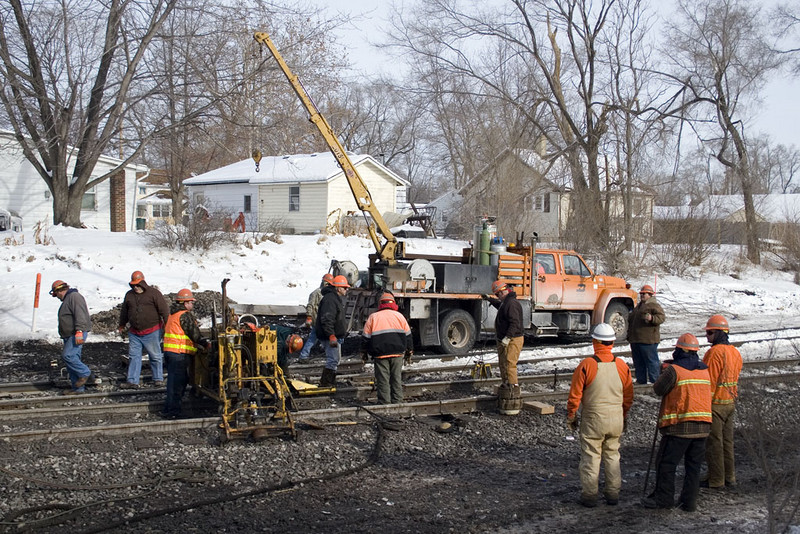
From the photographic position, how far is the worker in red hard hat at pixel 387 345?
9273mm

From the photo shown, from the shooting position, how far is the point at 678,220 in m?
29.8

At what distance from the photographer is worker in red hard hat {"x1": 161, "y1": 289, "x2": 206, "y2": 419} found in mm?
8891

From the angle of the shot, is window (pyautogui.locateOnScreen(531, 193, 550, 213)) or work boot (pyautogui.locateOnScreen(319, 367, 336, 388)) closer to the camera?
work boot (pyautogui.locateOnScreen(319, 367, 336, 388))

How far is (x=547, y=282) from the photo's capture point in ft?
49.7

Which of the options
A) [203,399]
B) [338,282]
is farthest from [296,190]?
[203,399]

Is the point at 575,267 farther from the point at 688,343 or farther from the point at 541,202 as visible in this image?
the point at 541,202

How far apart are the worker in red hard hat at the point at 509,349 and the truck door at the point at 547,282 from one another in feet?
16.7

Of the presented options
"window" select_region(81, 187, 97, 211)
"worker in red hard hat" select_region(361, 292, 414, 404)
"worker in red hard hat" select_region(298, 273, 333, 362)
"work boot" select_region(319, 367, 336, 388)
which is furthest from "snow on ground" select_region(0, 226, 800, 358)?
"window" select_region(81, 187, 97, 211)

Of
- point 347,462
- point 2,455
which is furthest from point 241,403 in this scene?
point 2,455

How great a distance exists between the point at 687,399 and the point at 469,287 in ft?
27.2

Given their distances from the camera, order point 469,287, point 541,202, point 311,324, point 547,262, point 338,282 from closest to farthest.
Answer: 1. point 338,282
2. point 311,324
3. point 469,287
4. point 547,262
5. point 541,202

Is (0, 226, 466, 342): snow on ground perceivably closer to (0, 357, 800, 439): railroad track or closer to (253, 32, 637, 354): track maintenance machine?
(253, 32, 637, 354): track maintenance machine

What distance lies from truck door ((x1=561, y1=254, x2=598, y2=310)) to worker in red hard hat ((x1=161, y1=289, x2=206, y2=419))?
338 inches

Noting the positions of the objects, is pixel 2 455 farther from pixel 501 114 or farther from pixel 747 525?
pixel 501 114
